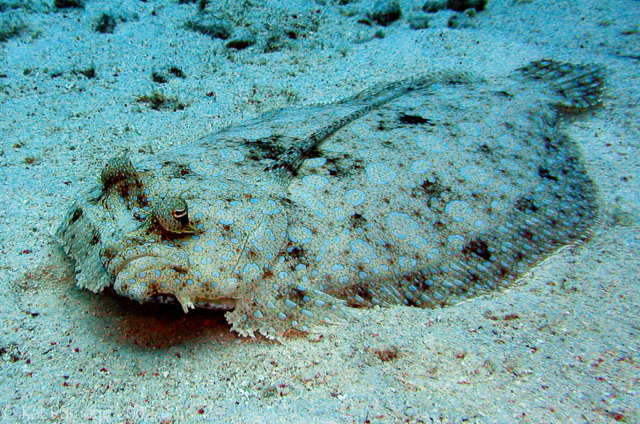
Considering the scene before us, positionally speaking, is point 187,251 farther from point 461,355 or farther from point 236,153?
point 461,355

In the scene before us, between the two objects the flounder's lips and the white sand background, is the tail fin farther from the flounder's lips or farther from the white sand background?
the flounder's lips

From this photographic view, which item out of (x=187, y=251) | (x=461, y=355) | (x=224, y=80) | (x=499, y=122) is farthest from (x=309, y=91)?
(x=461, y=355)

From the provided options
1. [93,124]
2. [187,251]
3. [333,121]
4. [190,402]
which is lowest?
[190,402]

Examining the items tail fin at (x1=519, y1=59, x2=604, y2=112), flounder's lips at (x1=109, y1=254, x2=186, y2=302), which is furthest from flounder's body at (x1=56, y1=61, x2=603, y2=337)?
tail fin at (x1=519, y1=59, x2=604, y2=112)

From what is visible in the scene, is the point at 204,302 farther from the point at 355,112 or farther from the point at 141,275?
the point at 355,112

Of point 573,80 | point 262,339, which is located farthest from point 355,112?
point 573,80

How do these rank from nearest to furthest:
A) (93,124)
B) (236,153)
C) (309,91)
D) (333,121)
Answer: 1. (236,153)
2. (333,121)
3. (93,124)
4. (309,91)
